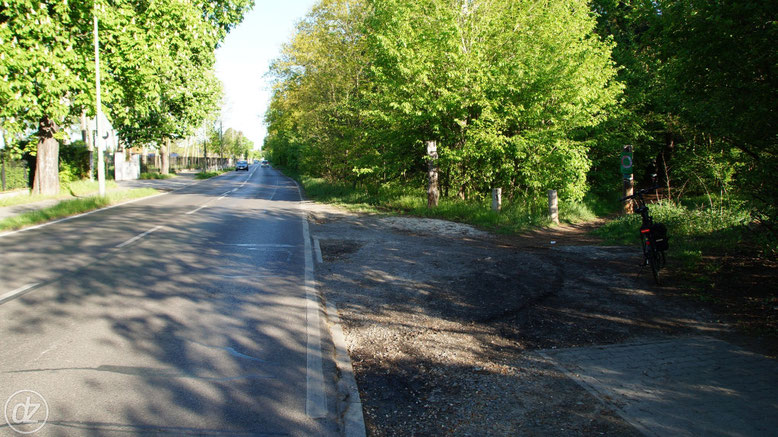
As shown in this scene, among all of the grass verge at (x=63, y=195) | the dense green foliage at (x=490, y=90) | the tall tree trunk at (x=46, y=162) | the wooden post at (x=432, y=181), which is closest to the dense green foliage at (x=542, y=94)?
the dense green foliage at (x=490, y=90)

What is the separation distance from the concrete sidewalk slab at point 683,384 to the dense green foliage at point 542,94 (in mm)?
2560

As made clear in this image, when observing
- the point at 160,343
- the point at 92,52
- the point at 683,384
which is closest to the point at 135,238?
the point at 160,343

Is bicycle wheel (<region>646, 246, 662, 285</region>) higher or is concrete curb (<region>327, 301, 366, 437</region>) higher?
bicycle wheel (<region>646, 246, 662, 285</region>)

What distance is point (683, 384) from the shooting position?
13.2 feet

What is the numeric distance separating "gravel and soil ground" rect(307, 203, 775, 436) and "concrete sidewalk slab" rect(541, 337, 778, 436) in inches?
8.1

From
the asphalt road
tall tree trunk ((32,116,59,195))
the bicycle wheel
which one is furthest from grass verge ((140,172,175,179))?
Answer: the bicycle wheel

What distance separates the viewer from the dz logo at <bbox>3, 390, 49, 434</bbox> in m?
3.18

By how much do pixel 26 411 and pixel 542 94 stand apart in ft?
48.8

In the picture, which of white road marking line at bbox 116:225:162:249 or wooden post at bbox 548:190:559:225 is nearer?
white road marking line at bbox 116:225:162:249

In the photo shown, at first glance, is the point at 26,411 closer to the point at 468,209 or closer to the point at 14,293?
the point at 14,293

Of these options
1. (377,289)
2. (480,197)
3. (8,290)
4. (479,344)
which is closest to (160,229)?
(8,290)

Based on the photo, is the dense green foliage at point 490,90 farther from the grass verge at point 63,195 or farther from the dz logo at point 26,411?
→ the dz logo at point 26,411

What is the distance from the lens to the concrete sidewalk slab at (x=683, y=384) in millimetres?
3410

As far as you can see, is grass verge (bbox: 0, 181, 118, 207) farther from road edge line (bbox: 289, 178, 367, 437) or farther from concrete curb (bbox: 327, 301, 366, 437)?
concrete curb (bbox: 327, 301, 366, 437)
